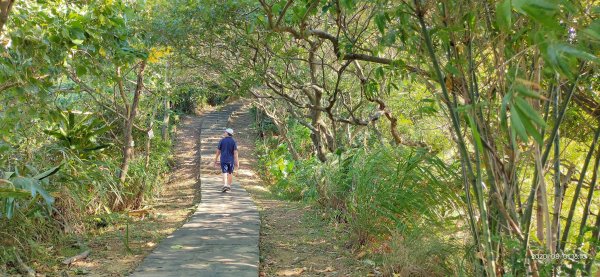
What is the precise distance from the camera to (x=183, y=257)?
634 cm

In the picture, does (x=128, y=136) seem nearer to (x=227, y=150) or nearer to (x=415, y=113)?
(x=227, y=150)

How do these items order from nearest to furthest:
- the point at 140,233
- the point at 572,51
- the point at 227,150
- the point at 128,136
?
1. the point at 572,51
2. the point at 140,233
3. the point at 128,136
4. the point at 227,150

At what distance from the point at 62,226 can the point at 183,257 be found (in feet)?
7.21

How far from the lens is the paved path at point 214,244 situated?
19.1ft

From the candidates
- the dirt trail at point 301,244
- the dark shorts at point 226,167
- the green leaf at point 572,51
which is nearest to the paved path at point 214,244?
the dirt trail at point 301,244

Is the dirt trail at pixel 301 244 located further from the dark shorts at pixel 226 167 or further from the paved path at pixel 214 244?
the dark shorts at pixel 226 167

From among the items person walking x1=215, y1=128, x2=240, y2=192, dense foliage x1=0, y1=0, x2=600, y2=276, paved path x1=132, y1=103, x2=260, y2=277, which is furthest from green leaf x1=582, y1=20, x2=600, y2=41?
person walking x1=215, y1=128, x2=240, y2=192

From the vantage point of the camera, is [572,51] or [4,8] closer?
[572,51]

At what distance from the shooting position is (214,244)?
707 centimetres

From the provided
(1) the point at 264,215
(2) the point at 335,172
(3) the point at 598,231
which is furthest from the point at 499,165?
(1) the point at 264,215

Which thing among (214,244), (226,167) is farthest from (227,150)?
(214,244)

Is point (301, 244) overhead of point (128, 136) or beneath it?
beneath

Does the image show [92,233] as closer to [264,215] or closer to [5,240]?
[5,240]

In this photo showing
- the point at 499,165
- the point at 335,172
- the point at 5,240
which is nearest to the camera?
the point at 499,165
